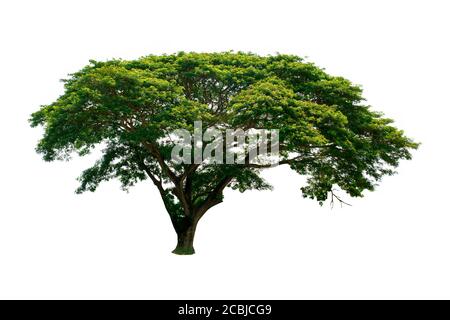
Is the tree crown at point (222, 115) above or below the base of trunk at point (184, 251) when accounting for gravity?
above

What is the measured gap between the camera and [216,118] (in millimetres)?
13305

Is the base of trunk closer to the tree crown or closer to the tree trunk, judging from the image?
the tree trunk

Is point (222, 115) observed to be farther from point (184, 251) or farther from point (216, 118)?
point (184, 251)

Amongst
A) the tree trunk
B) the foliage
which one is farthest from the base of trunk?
the foliage

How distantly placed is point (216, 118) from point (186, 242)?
485 centimetres

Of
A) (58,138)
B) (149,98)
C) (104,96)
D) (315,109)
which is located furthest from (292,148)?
(58,138)

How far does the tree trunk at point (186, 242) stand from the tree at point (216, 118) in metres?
0.04

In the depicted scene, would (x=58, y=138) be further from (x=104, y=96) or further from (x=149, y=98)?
(x=149, y=98)

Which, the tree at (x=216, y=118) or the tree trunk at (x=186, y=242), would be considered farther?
the tree trunk at (x=186, y=242)

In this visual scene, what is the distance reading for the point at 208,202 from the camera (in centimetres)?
1588

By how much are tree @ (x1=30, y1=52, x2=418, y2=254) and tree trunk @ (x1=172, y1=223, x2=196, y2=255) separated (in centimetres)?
4

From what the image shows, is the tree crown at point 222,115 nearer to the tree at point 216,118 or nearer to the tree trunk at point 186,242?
the tree at point 216,118

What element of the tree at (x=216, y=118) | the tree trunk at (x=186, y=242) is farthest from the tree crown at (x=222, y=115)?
the tree trunk at (x=186, y=242)

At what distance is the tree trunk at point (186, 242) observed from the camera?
15.7 m
